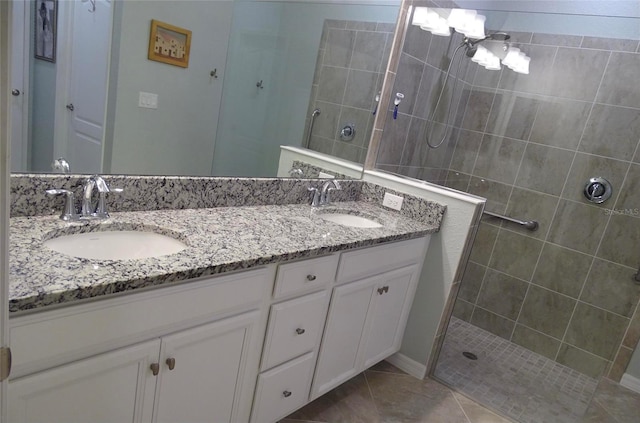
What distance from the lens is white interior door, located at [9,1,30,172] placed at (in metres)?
1.09

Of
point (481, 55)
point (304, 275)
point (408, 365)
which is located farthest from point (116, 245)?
point (481, 55)

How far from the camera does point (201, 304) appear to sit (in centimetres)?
117

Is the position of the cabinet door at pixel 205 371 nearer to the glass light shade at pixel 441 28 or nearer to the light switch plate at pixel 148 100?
the light switch plate at pixel 148 100

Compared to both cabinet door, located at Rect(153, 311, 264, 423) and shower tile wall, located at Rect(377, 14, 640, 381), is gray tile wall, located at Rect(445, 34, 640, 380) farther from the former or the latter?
cabinet door, located at Rect(153, 311, 264, 423)

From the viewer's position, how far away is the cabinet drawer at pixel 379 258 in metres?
1.67

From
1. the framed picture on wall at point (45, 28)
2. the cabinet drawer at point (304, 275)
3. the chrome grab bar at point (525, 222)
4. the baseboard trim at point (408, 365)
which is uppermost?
the framed picture on wall at point (45, 28)

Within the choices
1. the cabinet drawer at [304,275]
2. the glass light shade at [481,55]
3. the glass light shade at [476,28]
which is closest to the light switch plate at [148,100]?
the cabinet drawer at [304,275]

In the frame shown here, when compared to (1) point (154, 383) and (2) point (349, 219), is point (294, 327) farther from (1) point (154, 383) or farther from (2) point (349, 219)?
(2) point (349, 219)

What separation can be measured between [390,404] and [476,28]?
225cm

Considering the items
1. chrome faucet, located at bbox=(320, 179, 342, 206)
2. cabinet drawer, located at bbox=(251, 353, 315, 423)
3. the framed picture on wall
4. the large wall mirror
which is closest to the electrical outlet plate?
chrome faucet, located at bbox=(320, 179, 342, 206)

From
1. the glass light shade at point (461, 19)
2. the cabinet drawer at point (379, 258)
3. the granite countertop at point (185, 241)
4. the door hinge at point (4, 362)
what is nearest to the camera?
the door hinge at point (4, 362)

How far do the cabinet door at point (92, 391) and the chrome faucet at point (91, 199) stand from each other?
49cm

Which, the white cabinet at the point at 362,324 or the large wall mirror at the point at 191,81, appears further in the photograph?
the white cabinet at the point at 362,324

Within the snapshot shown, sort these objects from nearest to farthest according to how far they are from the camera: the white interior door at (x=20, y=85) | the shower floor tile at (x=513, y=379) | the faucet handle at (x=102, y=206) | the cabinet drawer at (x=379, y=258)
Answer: the white interior door at (x=20, y=85), the faucet handle at (x=102, y=206), the cabinet drawer at (x=379, y=258), the shower floor tile at (x=513, y=379)
